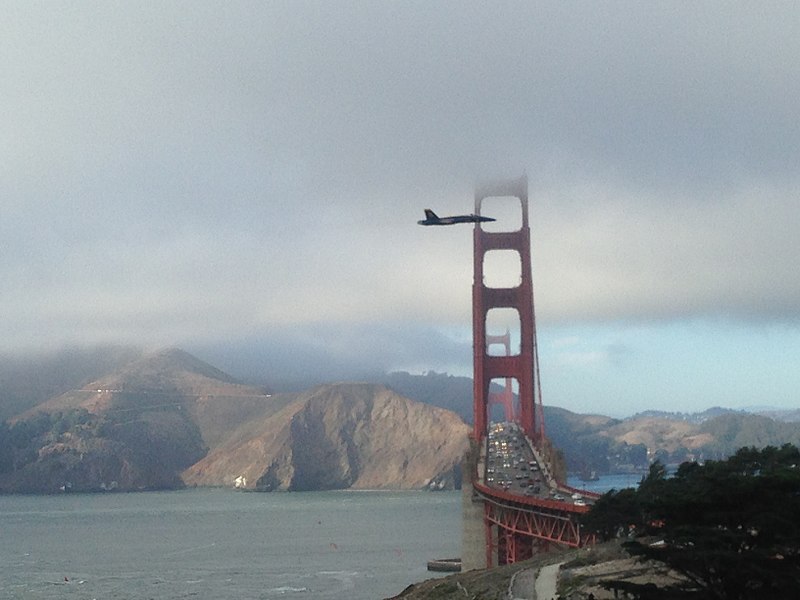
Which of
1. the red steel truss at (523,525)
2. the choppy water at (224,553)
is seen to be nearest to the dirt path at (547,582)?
the red steel truss at (523,525)

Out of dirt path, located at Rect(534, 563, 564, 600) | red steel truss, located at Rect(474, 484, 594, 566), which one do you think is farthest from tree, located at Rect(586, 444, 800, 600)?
red steel truss, located at Rect(474, 484, 594, 566)

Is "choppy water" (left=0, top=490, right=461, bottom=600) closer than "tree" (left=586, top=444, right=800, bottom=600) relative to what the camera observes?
No

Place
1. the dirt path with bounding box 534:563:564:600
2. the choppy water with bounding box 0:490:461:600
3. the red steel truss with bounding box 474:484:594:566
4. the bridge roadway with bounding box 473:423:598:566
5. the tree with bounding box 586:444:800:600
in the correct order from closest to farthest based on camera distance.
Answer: the tree with bounding box 586:444:800:600, the dirt path with bounding box 534:563:564:600, the red steel truss with bounding box 474:484:594:566, the bridge roadway with bounding box 473:423:598:566, the choppy water with bounding box 0:490:461:600

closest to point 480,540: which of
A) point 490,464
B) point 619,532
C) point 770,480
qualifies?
point 490,464

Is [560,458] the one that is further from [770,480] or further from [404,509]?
[404,509]


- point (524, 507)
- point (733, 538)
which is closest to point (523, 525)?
point (524, 507)

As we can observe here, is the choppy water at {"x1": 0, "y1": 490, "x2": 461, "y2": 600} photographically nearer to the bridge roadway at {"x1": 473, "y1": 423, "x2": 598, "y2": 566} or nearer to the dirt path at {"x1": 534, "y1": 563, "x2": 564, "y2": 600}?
the bridge roadway at {"x1": 473, "y1": 423, "x2": 598, "y2": 566}
